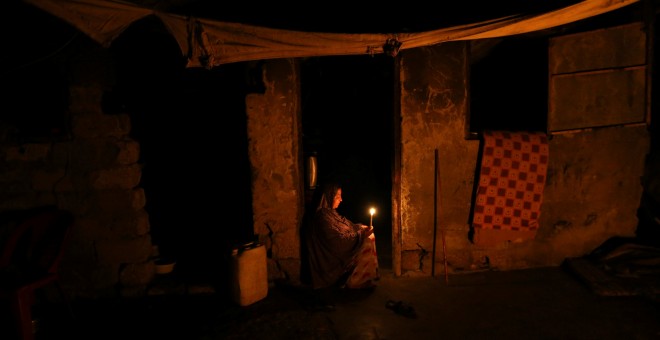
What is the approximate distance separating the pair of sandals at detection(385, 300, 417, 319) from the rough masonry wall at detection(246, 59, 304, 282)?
1.43m

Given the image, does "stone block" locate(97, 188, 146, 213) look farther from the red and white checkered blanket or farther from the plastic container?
the red and white checkered blanket

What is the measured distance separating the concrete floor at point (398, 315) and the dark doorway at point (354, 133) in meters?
3.20

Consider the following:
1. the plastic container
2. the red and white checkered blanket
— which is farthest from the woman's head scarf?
the red and white checkered blanket

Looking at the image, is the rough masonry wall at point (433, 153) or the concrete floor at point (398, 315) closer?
the concrete floor at point (398, 315)

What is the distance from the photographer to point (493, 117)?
28.5 feet

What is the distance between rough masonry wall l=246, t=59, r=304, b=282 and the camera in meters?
5.12

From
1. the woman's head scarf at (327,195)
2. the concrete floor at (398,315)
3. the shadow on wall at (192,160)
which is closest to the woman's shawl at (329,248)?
the woman's head scarf at (327,195)

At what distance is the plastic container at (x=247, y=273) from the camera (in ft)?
15.7

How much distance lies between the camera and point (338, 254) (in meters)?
5.16

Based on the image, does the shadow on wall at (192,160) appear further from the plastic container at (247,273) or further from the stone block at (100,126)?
the plastic container at (247,273)

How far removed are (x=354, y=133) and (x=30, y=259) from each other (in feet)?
23.9

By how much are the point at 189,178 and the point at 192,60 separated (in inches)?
199

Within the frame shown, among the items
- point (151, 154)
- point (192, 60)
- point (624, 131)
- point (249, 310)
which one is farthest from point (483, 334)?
point (151, 154)

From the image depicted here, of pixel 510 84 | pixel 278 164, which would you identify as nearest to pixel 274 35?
pixel 278 164
